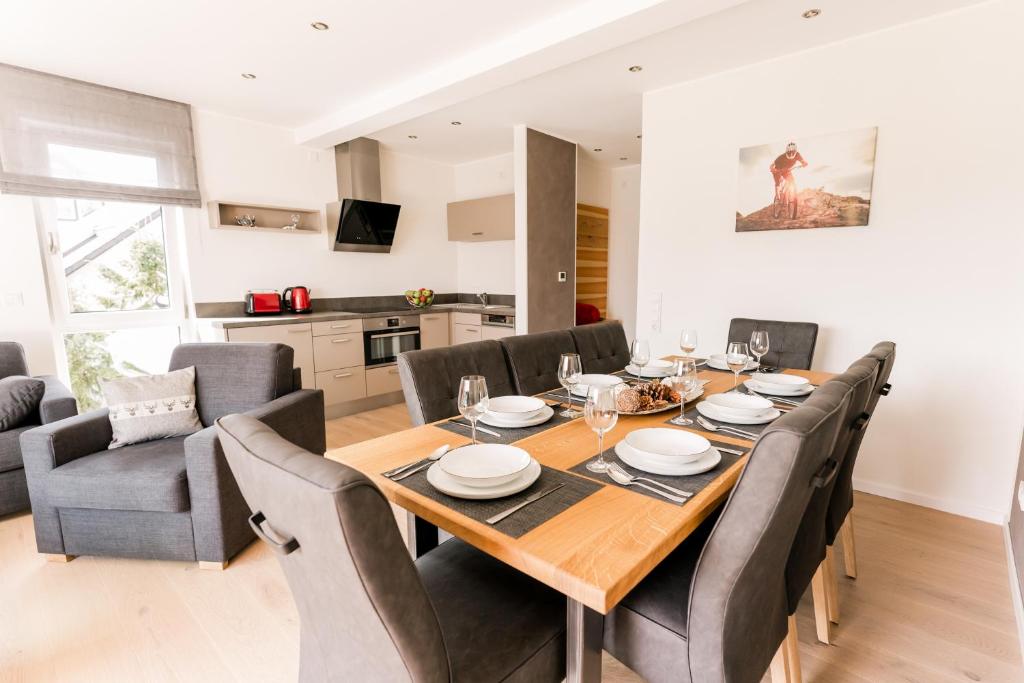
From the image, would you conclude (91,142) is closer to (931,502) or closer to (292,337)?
(292,337)

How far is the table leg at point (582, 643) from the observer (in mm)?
912

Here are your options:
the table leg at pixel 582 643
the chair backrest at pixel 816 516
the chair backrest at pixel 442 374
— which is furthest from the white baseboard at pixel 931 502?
the table leg at pixel 582 643

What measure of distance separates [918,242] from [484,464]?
8.69 feet

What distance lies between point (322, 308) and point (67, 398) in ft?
7.19

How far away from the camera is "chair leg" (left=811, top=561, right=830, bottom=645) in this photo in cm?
154

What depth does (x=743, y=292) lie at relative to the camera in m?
3.05

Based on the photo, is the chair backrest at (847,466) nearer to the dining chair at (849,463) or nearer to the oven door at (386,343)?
the dining chair at (849,463)

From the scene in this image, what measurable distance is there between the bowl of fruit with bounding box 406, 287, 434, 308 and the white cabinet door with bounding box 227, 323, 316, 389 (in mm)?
1237

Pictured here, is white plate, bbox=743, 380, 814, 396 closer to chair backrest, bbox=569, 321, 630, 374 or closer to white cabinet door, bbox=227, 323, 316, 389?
chair backrest, bbox=569, 321, 630, 374

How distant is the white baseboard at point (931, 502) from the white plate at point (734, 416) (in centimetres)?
171

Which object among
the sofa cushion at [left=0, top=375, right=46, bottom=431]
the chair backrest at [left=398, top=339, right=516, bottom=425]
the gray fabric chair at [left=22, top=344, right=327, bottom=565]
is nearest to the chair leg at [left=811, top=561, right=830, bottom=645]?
the chair backrest at [left=398, top=339, right=516, bottom=425]

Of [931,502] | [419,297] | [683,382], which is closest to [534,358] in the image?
[683,382]

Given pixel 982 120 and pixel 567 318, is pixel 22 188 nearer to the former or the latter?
pixel 567 318

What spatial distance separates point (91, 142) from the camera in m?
3.21
